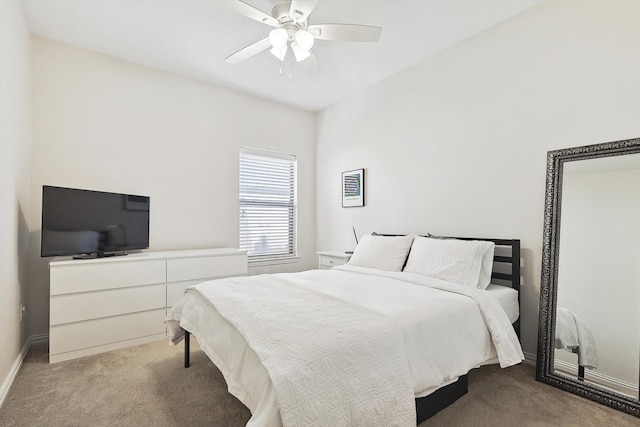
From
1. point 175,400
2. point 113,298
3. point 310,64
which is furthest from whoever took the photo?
point 113,298

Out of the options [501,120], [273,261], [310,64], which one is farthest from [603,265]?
[273,261]

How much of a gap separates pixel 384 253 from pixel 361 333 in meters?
1.66

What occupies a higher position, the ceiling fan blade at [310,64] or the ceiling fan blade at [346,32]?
the ceiling fan blade at [346,32]

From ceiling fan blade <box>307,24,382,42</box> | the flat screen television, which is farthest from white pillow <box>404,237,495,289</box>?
the flat screen television

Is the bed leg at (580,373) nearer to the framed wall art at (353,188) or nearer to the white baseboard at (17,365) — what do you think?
the framed wall art at (353,188)

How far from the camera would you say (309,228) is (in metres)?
4.77

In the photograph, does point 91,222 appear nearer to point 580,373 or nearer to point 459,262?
point 459,262

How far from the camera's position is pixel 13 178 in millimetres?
2303

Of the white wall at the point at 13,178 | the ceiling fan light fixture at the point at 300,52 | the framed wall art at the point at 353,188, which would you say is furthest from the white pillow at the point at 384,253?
the white wall at the point at 13,178

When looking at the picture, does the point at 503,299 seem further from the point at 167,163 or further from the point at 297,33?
the point at 167,163

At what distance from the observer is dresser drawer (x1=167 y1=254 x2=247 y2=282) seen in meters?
3.09

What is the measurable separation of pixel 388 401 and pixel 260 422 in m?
0.55

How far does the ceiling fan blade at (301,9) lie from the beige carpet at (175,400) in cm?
251

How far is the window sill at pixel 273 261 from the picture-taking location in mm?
4238
